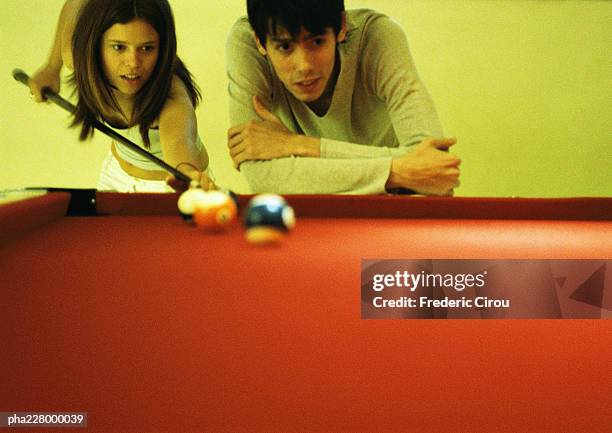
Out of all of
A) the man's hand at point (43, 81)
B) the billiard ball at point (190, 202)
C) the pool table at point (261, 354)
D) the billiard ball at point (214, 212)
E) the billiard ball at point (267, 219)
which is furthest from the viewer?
the man's hand at point (43, 81)

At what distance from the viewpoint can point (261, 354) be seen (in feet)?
2.67

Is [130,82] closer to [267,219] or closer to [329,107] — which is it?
[329,107]

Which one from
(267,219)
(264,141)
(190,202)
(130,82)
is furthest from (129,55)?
(267,219)

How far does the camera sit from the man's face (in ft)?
9.46

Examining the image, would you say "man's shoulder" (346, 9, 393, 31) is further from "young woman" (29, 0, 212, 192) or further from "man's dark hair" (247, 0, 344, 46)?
"young woman" (29, 0, 212, 192)

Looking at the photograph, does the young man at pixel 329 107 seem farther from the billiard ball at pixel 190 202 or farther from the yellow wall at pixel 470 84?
the billiard ball at pixel 190 202

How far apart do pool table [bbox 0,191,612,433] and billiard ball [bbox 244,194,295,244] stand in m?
0.05

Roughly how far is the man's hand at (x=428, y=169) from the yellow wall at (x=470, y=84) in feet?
0.44

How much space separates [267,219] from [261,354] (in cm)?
45

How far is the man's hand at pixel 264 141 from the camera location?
293 centimetres

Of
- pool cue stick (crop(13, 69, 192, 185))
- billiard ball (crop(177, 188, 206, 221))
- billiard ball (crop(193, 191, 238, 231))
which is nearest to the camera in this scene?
billiard ball (crop(193, 191, 238, 231))

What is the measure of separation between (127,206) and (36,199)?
53 cm

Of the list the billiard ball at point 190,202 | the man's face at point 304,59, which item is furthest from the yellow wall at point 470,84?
the billiard ball at point 190,202

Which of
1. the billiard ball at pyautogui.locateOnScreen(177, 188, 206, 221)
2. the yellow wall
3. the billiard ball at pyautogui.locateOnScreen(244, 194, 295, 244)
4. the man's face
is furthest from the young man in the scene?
the billiard ball at pyautogui.locateOnScreen(244, 194, 295, 244)
